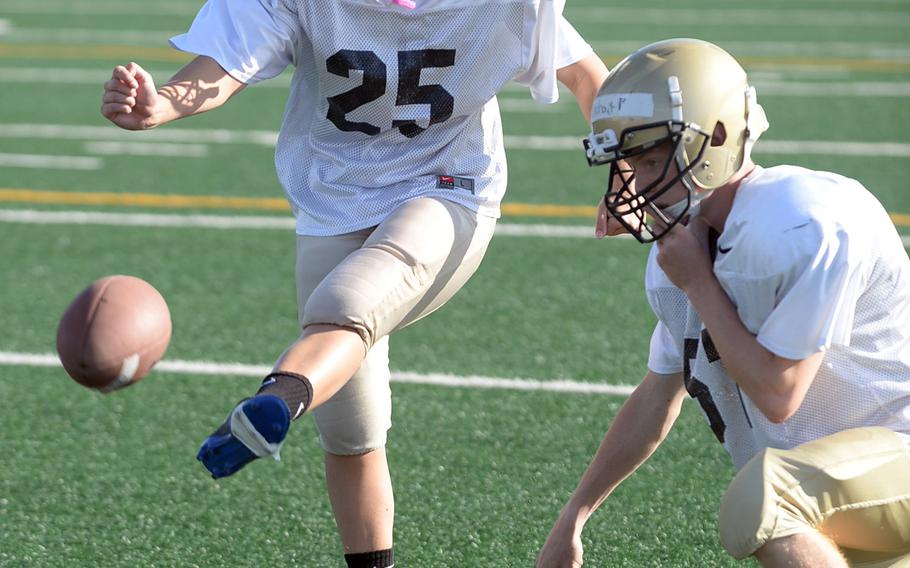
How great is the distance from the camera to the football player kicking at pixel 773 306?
232cm

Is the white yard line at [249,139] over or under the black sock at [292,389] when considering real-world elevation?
under

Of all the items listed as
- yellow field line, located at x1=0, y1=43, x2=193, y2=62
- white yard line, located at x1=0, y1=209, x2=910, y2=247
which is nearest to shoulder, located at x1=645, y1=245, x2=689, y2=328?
white yard line, located at x1=0, y1=209, x2=910, y2=247

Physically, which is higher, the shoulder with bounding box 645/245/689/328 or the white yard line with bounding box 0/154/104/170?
the shoulder with bounding box 645/245/689/328

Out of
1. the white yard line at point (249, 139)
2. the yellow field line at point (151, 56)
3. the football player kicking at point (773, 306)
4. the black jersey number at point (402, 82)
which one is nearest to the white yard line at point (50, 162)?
the white yard line at point (249, 139)

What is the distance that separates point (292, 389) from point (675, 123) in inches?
32.6

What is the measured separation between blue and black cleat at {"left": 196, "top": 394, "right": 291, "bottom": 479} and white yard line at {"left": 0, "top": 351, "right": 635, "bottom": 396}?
7.77 feet

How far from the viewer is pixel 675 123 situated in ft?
8.06

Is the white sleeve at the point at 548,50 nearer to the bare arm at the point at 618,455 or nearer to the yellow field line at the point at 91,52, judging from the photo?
the bare arm at the point at 618,455

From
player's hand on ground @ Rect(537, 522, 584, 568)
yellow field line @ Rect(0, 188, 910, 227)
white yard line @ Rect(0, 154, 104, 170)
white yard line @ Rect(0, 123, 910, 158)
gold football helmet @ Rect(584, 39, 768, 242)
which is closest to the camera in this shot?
gold football helmet @ Rect(584, 39, 768, 242)

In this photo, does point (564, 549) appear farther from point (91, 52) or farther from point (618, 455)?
point (91, 52)

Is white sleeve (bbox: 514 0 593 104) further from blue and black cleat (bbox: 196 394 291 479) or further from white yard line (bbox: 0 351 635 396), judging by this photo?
white yard line (bbox: 0 351 635 396)

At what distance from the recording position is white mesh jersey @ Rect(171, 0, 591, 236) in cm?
293

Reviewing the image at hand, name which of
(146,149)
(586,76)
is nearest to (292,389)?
(586,76)

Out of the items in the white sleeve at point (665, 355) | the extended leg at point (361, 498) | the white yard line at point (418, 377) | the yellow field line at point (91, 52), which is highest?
the white sleeve at point (665, 355)
